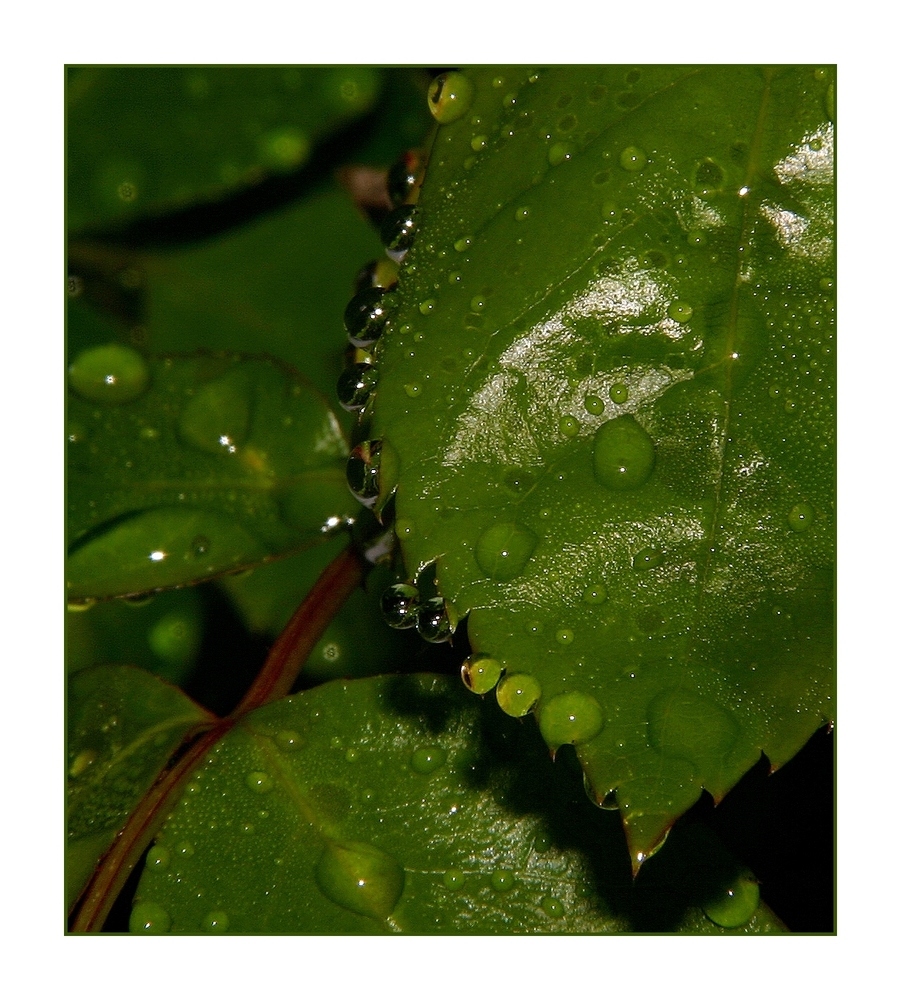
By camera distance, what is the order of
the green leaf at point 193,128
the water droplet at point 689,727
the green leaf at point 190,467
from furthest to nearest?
the green leaf at point 193,128 < the green leaf at point 190,467 < the water droplet at point 689,727

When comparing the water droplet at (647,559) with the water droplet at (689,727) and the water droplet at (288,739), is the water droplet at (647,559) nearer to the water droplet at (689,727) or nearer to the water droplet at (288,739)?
the water droplet at (689,727)

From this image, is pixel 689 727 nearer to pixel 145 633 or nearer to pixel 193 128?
pixel 145 633

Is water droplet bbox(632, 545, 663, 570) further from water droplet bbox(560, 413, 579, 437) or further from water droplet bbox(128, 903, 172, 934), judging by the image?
water droplet bbox(128, 903, 172, 934)

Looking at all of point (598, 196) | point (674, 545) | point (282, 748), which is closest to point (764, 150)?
point (598, 196)

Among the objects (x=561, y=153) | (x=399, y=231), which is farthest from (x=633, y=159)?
(x=399, y=231)

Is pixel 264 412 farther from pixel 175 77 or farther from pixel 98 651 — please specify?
pixel 175 77

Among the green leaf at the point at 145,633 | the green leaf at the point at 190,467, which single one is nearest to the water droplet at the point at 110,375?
the green leaf at the point at 190,467

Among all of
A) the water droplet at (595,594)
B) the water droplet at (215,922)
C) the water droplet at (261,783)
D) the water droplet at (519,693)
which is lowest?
the water droplet at (215,922)
